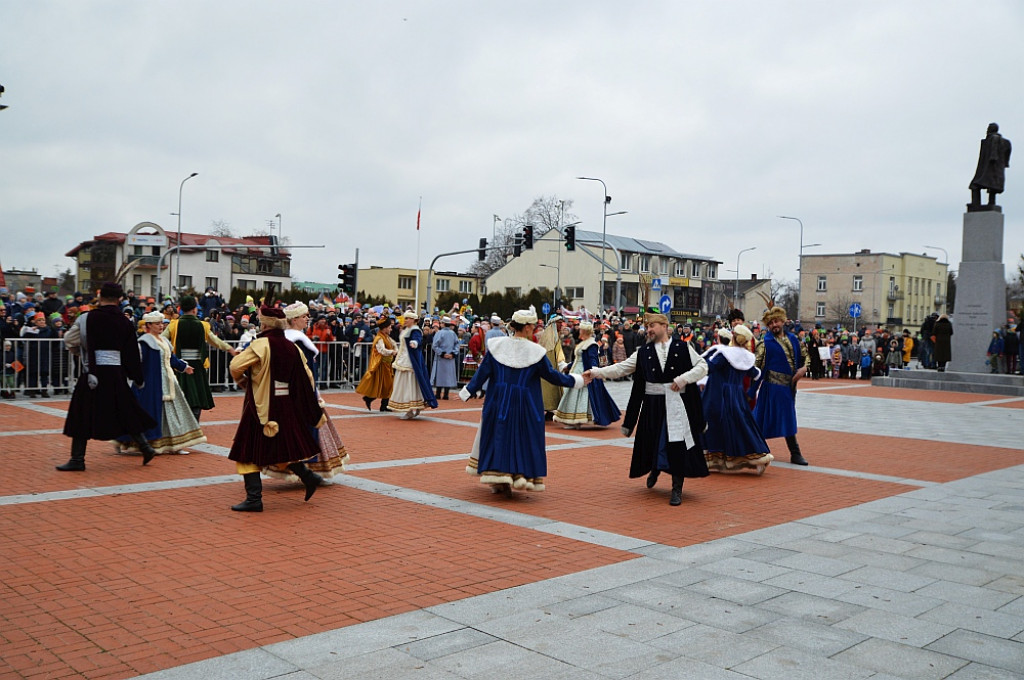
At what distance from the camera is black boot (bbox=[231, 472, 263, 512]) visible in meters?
7.64

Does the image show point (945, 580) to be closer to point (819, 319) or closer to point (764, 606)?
point (764, 606)

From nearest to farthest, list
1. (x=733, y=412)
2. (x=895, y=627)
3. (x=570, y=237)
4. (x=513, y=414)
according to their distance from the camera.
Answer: (x=895, y=627) < (x=513, y=414) < (x=733, y=412) < (x=570, y=237)

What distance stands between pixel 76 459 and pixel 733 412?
7070 millimetres

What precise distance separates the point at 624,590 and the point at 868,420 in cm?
1321

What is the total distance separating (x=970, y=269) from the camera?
2709 centimetres

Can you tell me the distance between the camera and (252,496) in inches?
302

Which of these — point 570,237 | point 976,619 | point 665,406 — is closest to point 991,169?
point 570,237

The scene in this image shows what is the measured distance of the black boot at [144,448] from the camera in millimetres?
9602

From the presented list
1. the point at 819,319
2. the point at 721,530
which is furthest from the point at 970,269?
the point at 819,319

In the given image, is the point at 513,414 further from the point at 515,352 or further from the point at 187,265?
the point at 187,265

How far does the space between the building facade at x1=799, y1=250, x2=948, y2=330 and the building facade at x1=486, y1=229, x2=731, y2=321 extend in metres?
15.3

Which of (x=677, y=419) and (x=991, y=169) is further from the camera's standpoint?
(x=991, y=169)

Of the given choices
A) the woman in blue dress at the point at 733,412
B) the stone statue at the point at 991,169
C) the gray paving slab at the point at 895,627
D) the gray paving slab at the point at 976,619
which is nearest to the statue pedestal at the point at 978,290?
the stone statue at the point at 991,169

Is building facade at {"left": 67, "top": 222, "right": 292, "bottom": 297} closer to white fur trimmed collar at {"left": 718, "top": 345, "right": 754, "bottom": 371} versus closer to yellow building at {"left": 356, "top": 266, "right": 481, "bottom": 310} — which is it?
yellow building at {"left": 356, "top": 266, "right": 481, "bottom": 310}
